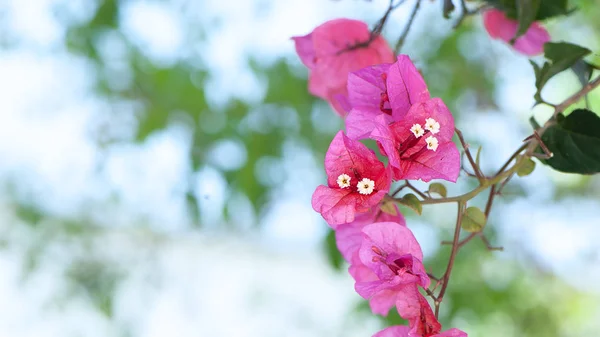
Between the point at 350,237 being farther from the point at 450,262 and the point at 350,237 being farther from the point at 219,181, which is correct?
the point at 219,181

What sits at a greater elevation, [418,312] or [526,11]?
[526,11]

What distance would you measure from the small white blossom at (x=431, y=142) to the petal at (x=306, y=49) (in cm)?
21

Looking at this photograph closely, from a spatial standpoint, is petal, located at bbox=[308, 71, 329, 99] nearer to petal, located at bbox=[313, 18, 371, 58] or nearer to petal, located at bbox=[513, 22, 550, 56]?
petal, located at bbox=[313, 18, 371, 58]

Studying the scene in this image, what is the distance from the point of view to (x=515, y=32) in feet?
1.98

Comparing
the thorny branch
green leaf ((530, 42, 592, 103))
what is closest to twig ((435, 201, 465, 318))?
the thorny branch

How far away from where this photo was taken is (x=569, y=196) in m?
1.82

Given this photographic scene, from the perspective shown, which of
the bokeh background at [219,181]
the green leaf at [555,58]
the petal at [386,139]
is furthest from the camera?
the bokeh background at [219,181]

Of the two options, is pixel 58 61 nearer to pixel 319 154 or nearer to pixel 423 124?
pixel 319 154

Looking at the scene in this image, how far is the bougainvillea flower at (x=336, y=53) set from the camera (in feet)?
1.85

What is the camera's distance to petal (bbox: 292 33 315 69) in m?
0.57

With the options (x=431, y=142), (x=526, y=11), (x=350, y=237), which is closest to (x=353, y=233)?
(x=350, y=237)

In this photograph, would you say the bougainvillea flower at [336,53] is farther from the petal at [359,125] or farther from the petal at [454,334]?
the petal at [454,334]

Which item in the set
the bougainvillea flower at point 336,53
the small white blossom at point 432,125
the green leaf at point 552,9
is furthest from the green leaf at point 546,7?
the small white blossom at point 432,125

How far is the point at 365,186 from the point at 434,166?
47mm
